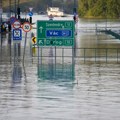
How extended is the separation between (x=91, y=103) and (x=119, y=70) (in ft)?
43.9

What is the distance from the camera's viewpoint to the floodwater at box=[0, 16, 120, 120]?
22031 millimetres

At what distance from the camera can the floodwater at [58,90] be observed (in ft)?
72.3

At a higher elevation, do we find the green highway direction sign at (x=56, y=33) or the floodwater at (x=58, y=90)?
the green highway direction sign at (x=56, y=33)

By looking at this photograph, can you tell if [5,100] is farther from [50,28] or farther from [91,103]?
[50,28]

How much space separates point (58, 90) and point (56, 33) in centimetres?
1457

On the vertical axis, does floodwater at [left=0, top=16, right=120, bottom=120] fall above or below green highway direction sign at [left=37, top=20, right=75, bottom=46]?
below

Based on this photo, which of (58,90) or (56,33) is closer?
(58,90)

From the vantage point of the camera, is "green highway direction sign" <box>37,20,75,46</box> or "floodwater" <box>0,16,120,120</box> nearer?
"floodwater" <box>0,16,120,120</box>

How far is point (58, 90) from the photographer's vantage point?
2839cm

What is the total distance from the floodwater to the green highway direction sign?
1.13m

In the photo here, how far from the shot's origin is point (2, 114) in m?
21.7

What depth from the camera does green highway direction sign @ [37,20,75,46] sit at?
42.6m

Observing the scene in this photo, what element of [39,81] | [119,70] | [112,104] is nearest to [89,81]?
[39,81]

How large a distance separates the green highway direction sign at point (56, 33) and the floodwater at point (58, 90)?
1.13 m
